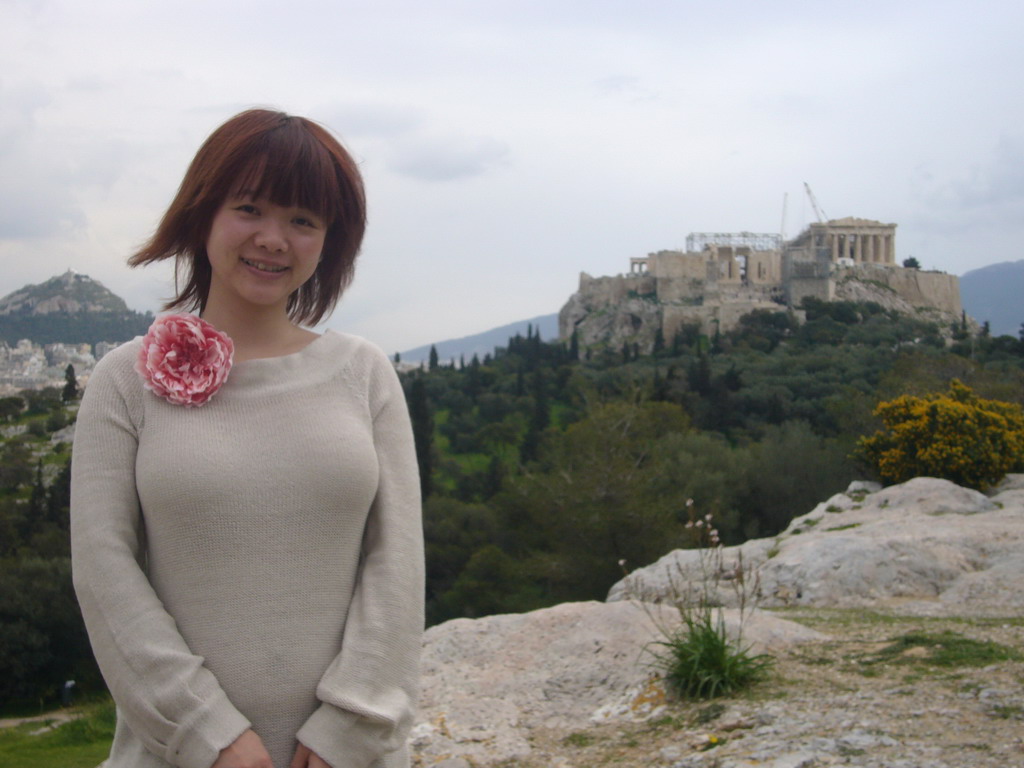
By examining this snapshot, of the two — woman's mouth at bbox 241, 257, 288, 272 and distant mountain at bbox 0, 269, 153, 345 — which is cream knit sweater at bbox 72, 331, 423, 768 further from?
distant mountain at bbox 0, 269, 153, 345

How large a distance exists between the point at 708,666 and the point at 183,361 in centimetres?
337

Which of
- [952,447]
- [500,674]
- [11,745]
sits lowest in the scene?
[11,745]

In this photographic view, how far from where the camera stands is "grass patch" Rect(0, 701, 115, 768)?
5965 mm

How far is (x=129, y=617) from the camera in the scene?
1.47 m

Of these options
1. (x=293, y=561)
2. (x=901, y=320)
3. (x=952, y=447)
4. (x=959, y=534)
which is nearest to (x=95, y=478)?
(x=293, y=561)

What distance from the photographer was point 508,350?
5647 cm

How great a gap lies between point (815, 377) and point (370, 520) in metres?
36.7

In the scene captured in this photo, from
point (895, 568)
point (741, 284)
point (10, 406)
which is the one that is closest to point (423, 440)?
point (10, 406)

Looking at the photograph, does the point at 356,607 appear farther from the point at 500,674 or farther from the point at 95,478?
the point at 500,674

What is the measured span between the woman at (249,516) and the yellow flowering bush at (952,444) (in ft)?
37.0

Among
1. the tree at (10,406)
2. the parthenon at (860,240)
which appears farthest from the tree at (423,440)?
the parthenon at (860,240)

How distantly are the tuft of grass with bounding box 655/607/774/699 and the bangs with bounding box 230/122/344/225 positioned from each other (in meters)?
3.25

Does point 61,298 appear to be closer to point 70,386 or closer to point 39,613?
point 70,386

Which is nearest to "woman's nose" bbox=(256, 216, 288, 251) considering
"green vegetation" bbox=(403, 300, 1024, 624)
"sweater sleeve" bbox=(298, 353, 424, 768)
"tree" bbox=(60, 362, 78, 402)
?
"sweater sleeve" bbox=(298, 353, 424, 768)
